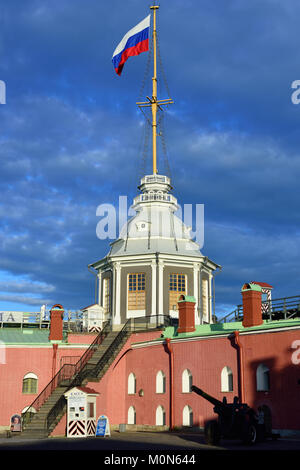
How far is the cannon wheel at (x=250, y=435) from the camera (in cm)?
1903

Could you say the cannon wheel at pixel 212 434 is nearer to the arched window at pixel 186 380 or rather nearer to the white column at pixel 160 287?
the arched window at pixel 186 380

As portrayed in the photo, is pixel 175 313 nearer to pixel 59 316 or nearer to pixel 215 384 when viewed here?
pixel 59 316

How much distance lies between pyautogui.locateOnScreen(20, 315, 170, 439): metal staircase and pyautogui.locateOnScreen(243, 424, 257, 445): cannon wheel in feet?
32.6

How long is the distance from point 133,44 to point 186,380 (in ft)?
76.5

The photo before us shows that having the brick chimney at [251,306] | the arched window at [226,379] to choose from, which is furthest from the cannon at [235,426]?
the brick chimney at [251,306]

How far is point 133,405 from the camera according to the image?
29984 mm

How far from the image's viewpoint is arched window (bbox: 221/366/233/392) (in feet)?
81.4

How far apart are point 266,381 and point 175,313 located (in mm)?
11382

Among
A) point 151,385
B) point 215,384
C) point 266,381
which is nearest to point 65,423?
point 151,385

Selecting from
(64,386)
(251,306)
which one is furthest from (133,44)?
(64,386)

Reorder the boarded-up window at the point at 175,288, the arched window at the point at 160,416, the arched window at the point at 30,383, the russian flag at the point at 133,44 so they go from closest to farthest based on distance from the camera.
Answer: the arched window at the point at 160,416 < the arched window at the point at 30,383 < the boarded-up window at the point at 175,288 < the russian flag at the point at 133,44

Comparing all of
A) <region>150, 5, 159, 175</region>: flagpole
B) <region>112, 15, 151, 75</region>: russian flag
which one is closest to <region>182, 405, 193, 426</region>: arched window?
<region>150, 5, 159, 175</region>: flagpole

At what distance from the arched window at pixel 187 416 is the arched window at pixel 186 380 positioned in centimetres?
79
